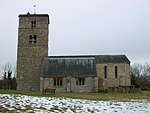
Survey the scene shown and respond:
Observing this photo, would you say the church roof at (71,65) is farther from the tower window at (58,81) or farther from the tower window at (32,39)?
the tower window at (32,39)

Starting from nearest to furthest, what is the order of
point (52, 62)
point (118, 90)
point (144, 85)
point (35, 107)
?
point (35, 107), point (118, 90), point (52, 62), point (144, 85)

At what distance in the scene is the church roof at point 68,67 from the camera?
45.1 metres

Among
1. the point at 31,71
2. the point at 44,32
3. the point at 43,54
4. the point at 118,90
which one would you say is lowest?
the point at 118,90

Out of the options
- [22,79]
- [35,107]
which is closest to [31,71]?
[22,79]

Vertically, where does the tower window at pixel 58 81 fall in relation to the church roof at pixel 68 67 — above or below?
below

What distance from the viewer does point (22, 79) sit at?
4778cm

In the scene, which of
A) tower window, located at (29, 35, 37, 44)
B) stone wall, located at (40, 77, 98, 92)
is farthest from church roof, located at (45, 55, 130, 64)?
tower window, located at (29, 35, 37, 44)

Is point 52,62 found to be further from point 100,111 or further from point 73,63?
point 100,111

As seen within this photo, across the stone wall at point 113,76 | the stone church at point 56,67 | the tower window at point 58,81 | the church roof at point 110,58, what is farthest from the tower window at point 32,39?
the stone wall at point 113,76

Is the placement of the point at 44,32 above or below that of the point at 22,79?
above

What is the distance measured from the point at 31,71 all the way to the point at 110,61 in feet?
49.0

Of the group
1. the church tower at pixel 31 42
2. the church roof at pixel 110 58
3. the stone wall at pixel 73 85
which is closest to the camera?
the stone wall at pixel 73 85

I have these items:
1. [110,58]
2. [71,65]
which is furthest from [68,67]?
[110,58]

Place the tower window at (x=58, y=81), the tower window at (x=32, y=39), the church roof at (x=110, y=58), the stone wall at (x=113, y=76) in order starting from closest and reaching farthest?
the tower window at (x=58, y=81) < the stone wall at (x=113, y=76) < the church roof at (x=110, y=58) < the tower window at (x=32, y=39)
